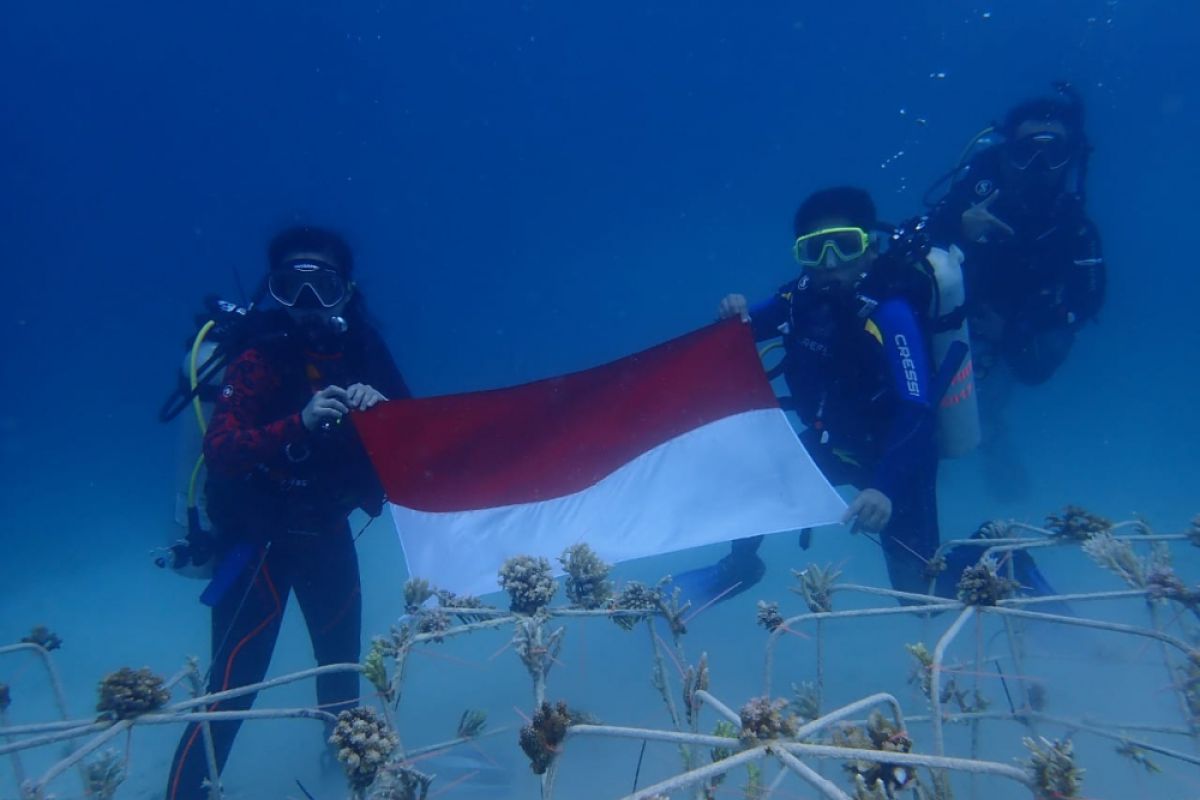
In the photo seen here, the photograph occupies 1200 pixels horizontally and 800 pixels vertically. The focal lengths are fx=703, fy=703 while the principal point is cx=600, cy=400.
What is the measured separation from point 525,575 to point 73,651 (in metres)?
13.1

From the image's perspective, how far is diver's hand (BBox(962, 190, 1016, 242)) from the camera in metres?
8.80

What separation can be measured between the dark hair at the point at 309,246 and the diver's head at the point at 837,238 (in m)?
3.77

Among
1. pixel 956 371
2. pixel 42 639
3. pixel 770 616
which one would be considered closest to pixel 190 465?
pixel 42 639

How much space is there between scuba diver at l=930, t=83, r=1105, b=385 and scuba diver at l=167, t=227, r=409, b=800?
24.3ft

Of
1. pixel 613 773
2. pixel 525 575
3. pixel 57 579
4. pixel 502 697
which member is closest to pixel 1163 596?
pixel 525 575

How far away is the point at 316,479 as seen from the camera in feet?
17.6

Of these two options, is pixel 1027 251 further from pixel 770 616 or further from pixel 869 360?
pixel 770 616

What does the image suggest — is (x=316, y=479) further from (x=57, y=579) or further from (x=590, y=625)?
(x=57, y=579)

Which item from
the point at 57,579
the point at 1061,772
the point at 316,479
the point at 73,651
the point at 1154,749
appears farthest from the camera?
the point at 57,579

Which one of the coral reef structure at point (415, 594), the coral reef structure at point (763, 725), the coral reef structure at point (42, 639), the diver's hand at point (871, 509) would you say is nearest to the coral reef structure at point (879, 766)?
the coral reef structure at point (763, 725)

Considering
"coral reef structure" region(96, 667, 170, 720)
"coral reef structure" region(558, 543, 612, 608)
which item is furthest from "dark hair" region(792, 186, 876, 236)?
"coral reef structure" region(96, 667, 170, 720)

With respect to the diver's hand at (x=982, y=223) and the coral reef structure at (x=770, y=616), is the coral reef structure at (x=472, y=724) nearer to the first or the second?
the coral reef structure at (x=770, y=616)

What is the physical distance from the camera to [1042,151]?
8.95 meters

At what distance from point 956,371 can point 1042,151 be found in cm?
483
